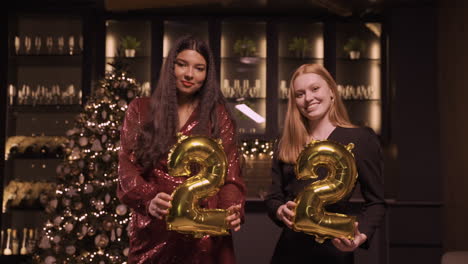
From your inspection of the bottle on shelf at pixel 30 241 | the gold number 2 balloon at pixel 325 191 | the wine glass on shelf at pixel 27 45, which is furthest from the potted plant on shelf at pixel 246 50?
the gold number 2 balloon at pixel 325 191

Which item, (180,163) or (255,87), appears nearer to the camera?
(180,163)

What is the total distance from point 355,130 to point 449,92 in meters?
3.48

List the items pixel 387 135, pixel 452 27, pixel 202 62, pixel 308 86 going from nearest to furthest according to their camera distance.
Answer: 1. pixel 308 86
2. pixel 202 62
3. pixel 452 27
4. pixel 387 135

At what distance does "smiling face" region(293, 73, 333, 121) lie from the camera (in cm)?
168

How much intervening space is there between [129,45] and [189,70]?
12.7ft

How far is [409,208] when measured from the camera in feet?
16.6

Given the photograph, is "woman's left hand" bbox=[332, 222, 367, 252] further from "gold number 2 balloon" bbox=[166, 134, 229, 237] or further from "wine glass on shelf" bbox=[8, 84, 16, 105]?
"wine glass on shelf" bbox=[8, 84, 16, 105]

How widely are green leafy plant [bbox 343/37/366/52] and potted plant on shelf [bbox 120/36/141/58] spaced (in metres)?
1.98

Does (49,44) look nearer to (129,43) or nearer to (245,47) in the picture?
(129,43)

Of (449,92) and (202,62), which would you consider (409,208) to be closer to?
(449,92)

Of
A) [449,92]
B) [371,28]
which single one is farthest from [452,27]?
[371,28]

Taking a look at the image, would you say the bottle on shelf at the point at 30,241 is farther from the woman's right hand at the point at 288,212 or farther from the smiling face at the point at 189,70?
the woman's right hand at the point at 288,212

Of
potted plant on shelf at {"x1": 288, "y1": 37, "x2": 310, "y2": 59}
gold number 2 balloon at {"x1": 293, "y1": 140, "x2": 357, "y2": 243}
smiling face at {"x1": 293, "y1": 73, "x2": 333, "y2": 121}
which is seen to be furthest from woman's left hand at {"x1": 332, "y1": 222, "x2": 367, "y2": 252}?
potted plant on shelf at {"x1": 288, "y1": 37, "x2": 310, "y2": 59}

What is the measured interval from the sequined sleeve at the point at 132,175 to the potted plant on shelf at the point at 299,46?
3.91 metres
